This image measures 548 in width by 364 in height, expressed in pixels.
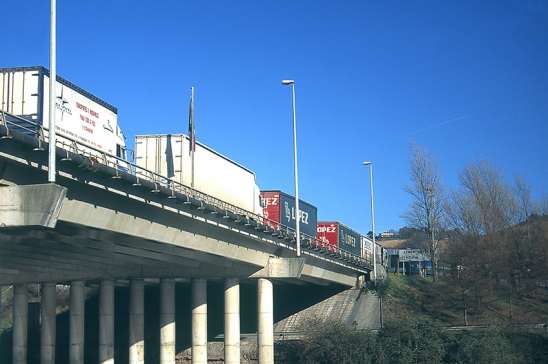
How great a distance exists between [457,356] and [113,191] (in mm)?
26779

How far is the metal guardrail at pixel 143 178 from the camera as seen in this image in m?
22.8

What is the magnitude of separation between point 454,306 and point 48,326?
35110 millimetres

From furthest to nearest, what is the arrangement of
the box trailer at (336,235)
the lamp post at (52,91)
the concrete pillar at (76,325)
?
the box trailer at (336,235), the concrete pillar at (76,325), the lamp post at (52,91)

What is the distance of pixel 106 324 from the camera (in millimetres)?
46219

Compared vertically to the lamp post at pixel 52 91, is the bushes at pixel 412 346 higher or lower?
lower

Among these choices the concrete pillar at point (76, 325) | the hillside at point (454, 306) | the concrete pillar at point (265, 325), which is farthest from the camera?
the hillside at point (454, 306)

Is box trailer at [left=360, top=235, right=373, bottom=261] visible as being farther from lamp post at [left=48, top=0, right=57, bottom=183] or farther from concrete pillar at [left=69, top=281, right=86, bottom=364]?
lamp post at [left=48, top=0, right=57, bottom=183]

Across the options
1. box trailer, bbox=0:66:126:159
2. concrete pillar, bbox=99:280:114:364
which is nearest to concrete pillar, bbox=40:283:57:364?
concrete pillar, bbox=99:280:114:364

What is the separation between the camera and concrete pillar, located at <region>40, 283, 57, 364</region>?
49.1m

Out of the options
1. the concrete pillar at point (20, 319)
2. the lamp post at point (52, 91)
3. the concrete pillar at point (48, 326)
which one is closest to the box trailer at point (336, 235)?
the concrete pillar at point (48, 326)

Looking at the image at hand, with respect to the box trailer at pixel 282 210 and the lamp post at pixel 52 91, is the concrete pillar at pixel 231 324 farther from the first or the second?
the lamp post at pixel 52 91

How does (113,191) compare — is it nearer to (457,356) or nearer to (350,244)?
(457,356)

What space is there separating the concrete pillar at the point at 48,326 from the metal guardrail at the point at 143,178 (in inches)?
599

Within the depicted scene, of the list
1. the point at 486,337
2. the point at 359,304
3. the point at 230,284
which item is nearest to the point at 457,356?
the point at 486,337
